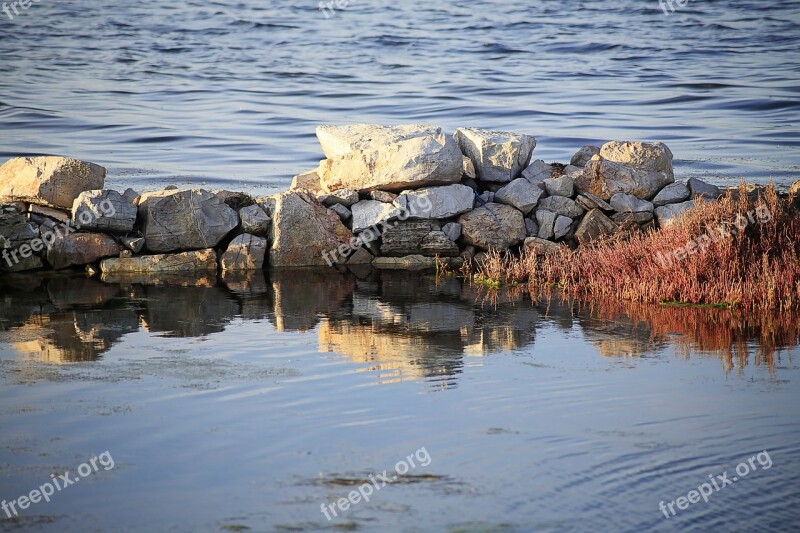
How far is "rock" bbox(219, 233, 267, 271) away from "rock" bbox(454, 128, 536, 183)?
132 inches

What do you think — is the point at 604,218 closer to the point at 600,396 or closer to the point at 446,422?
the point at 600,396

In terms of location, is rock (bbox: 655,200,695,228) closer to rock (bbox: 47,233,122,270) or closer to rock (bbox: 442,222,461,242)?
rock (bbox: 442,222,461,242)

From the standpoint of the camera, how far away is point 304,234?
14.4 meters

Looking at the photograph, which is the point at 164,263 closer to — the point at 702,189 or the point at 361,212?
the point at 361,212

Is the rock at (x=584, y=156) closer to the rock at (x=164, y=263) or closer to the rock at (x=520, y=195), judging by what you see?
the rock at (x=520, y=195)

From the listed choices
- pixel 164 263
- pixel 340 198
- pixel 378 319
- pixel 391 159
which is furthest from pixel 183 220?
pixel 378 319

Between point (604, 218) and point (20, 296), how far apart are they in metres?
7.86

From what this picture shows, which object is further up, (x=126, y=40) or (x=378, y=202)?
(x=126, y=40)

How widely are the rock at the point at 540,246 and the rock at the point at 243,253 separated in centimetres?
377

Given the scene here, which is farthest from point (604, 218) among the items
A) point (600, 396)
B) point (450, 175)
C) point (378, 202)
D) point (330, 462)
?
point (330, 462)

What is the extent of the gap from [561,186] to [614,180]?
2.58 feet

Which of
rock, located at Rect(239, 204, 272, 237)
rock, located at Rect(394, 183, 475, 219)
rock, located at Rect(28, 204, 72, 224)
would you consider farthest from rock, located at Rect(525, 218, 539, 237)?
rock, located at Rect(28, 204, 72, 224)

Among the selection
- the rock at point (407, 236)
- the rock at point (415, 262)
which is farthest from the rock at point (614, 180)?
the rock at point (407, 236)

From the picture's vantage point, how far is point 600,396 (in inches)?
313
